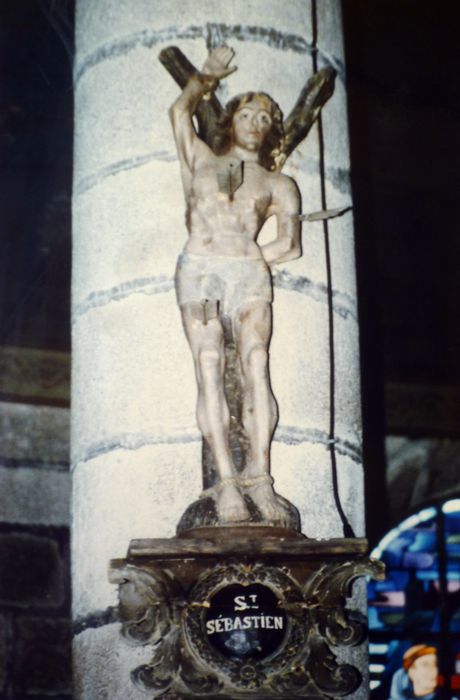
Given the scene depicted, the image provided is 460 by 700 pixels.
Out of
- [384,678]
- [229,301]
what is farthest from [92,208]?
[384,678]

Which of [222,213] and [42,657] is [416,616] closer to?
[42,657]

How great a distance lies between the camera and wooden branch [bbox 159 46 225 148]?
4625 mm

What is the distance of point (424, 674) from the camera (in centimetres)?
805

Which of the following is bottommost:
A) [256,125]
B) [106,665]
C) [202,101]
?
[106,665]

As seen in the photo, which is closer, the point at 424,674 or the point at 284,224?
the point at 284,224

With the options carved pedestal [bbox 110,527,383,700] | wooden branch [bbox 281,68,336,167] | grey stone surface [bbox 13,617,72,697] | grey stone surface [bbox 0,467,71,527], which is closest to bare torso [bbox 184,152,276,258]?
wooden branch [bbox 281,68,336,167]

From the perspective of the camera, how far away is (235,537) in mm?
4137

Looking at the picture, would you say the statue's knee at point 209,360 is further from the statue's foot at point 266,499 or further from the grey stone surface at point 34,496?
the grey stone surface at point 34,496

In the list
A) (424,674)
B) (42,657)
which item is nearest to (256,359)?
(42,657)

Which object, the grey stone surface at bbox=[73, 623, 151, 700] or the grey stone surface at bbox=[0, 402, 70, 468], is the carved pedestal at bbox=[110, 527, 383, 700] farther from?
the grey stone surface at bbox=[0, 402, 70, 468]

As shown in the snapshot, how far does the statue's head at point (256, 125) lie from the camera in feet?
14.9

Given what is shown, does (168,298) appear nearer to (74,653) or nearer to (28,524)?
(74,653)

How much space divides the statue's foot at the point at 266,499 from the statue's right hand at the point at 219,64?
1187mm

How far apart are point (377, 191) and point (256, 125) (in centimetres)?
464
